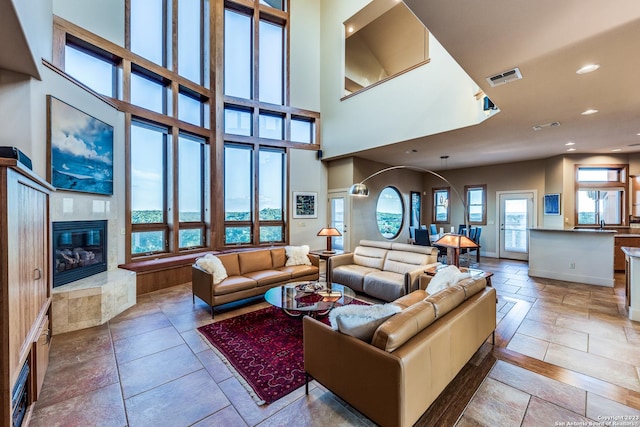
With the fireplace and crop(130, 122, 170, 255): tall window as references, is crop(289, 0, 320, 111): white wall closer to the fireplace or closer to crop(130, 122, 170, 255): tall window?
crop(130, 122, 170, 255): tall window

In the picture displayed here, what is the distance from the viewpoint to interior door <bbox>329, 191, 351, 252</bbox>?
700 centimetres

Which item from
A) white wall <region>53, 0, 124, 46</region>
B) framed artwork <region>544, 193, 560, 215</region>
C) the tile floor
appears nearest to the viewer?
the tile floor

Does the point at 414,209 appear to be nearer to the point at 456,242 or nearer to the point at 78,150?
the point at 456,242

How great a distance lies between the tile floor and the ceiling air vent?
9.26ft

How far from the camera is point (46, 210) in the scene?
2.54m

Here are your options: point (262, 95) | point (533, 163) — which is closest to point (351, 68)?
point (262, 95)

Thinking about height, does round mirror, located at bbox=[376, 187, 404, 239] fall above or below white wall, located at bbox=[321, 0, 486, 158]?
below

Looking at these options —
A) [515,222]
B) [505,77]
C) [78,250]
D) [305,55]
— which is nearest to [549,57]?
[505,77]

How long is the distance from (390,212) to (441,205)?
2211 millimetres

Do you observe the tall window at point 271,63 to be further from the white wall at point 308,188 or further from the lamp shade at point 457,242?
the lamp shade at point 457,242

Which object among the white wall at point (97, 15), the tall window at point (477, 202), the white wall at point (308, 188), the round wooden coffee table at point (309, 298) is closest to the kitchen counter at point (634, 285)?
the round wooden coffee table at point (309, 298)

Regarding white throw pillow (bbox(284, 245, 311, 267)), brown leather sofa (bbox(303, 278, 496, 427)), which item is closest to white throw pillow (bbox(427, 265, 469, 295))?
brown leather sofa (bbox(303, 278, 496, 427))

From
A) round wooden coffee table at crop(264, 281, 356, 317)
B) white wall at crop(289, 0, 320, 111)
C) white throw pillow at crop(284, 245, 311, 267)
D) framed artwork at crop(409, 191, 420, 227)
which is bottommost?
round wooden coffee table at crop(264, 281, 356, 317)

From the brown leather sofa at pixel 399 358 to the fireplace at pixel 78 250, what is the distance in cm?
365
